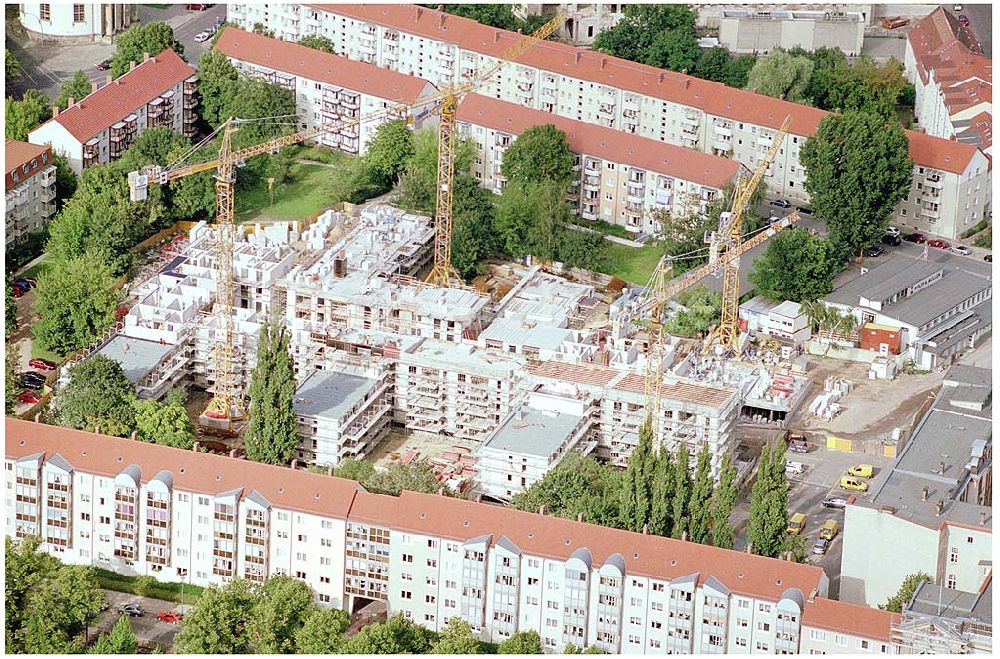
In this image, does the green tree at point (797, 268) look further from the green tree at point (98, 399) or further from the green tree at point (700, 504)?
the green tree at point (98, 399)

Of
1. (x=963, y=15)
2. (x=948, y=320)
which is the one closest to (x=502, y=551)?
(x=948, y=320)

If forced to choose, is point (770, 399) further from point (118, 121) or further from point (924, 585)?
point (118, 121)

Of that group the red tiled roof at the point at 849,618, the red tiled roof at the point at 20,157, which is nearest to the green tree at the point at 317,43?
the red tiled roof at the point at 20,157

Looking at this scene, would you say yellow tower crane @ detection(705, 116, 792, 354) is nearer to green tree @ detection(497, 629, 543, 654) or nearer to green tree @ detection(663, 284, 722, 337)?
green tree @ detection(663, 284, 722, 337)

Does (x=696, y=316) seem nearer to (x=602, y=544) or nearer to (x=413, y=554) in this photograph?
(x=602, y=544)

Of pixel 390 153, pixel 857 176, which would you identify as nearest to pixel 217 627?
pixel 390 153

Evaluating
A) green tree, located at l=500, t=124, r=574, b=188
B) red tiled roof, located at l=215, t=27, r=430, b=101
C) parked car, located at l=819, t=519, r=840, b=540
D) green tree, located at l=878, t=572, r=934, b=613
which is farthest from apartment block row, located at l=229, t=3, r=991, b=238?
green tree, located at l=878, t=572, r=934, b=613
